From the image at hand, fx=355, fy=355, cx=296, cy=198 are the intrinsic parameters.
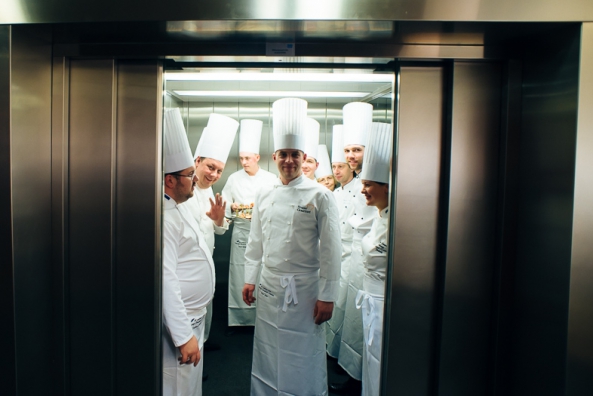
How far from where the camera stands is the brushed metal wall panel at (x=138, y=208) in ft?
4.51

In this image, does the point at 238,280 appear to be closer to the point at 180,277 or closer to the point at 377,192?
the point at 180,277

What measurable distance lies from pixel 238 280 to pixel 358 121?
1.85m

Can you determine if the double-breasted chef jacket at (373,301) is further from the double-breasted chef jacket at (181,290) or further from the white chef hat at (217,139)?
the white chef hat at (217,139)

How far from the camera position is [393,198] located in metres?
1.37

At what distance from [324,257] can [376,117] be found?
170 centimetres

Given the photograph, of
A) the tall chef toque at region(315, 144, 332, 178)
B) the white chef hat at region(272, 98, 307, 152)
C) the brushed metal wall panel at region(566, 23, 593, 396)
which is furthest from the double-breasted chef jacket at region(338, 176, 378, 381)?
the brushed metal wall panel at region(566, 23, 593, 396)

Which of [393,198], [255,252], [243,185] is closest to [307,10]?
[393,198]

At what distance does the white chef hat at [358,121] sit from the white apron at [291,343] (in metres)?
1.24

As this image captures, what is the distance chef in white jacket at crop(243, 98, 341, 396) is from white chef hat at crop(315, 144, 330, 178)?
1349 mm

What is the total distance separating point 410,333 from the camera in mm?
1391

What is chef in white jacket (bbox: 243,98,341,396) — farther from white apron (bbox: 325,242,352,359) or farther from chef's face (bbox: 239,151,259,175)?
chef's face (bbox: 239,151,259,175)

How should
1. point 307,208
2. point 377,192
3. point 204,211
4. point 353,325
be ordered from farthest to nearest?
1. point 204,211
2. point 353,325
3. point 307,208
4. point 377,192

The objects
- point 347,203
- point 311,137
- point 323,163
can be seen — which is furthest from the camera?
point 323,163

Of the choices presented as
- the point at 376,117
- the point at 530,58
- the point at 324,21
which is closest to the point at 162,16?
the point at 324,21
